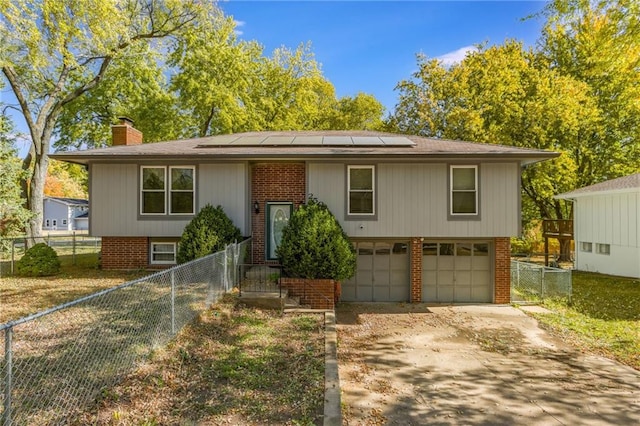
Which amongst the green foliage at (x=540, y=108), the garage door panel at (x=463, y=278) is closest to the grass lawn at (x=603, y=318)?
the garage door panel at (x=463, y=278)

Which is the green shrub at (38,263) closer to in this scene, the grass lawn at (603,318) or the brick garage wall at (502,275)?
the brick garage wall at (502,275)

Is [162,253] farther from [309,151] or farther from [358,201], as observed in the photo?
[358,201]

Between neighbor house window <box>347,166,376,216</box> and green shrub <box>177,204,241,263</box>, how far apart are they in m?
3.73

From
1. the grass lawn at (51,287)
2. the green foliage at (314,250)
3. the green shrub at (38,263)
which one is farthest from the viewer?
the green shrub at (38,263)

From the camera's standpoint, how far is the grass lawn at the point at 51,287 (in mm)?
7469

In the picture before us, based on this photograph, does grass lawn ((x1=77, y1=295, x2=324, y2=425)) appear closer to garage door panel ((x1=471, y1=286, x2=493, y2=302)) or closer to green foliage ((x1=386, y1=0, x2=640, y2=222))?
garage door panel ((x1=471, y1=286, x2=493, y2=302))

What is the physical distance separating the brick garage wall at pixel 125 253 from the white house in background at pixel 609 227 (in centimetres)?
1809

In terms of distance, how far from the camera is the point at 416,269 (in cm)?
1155

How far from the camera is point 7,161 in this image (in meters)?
14.3

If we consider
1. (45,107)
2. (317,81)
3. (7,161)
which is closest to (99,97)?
(45,107)

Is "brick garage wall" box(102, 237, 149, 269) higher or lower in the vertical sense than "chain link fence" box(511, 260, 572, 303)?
higher

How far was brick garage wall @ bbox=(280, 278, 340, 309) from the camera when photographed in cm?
930

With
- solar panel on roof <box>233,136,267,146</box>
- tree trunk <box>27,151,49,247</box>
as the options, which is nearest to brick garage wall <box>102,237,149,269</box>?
solar panel on roof <box>233,136,267,146</box>

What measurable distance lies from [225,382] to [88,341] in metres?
2.34
